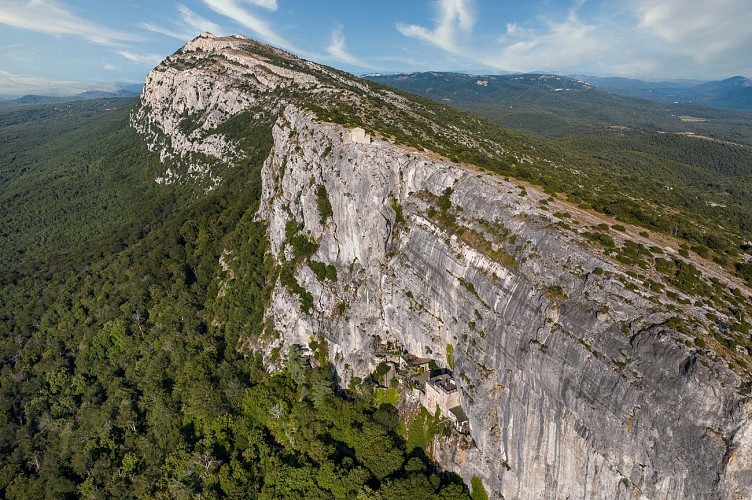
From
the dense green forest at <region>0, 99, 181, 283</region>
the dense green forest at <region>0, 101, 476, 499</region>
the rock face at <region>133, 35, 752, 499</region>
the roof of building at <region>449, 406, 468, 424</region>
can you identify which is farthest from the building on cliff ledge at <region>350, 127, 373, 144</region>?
the dense green forest at <region>0, 99, 181, 283</region>

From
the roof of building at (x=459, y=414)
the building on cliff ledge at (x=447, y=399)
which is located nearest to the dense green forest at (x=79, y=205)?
the building on cliff ledge at (x=447, y=399)

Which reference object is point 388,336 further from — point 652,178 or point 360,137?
point 652,178

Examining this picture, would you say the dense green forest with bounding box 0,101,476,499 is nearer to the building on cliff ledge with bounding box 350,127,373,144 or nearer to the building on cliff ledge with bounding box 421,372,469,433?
the building on cliff ledge with bounding box 421,372,469,433

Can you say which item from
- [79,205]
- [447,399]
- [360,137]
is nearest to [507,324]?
[447,399]

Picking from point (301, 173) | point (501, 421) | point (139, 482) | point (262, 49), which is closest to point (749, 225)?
point (501, 421)

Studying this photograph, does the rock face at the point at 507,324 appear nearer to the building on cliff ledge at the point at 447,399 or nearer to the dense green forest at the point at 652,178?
the building on cliff ledge at the point at 447,399
